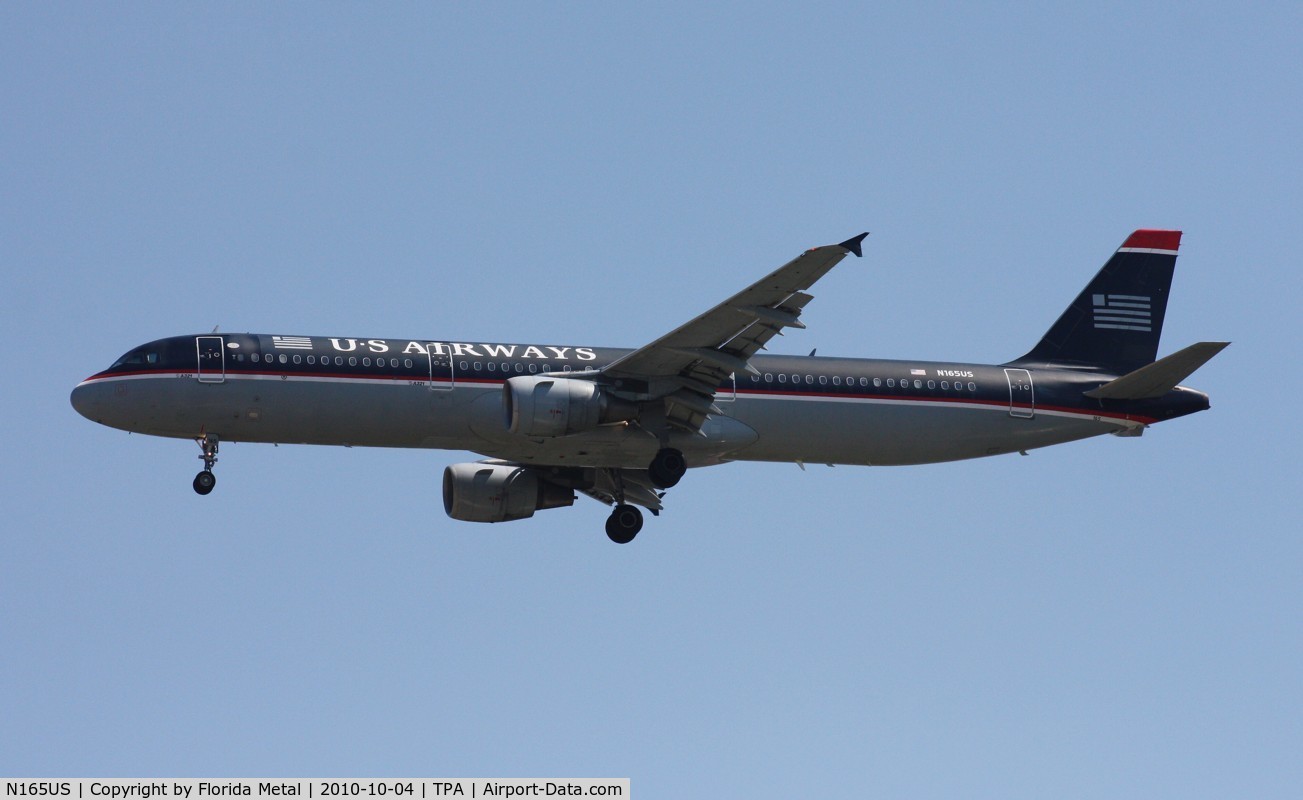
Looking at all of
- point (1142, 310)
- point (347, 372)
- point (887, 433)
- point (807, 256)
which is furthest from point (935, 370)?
point (347, 372)

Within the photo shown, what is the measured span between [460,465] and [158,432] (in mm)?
8244

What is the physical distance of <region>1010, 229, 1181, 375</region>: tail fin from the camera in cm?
4834

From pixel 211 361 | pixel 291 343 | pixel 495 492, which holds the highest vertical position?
pixel 291 343

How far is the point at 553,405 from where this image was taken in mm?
40562

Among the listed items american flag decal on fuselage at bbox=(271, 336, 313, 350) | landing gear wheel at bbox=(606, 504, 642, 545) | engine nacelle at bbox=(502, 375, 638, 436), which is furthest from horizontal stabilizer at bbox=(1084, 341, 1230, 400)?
american flag decal on fuselage at bbox=(271, 336, 313, 350)

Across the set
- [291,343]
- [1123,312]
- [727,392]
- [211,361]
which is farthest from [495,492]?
[1123,312]

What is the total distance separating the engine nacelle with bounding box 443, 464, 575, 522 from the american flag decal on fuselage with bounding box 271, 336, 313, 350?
6.41 m

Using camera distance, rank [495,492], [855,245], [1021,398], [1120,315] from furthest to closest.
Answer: [1120,315] < [495,492] < [1021,398] < [855,245]

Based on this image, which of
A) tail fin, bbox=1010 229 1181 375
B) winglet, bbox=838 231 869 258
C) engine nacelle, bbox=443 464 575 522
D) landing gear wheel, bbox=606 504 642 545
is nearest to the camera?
winglet, bbox=838 231 869 258

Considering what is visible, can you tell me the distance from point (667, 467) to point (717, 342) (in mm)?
3786

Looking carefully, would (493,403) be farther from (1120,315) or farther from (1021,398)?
(1120,315)

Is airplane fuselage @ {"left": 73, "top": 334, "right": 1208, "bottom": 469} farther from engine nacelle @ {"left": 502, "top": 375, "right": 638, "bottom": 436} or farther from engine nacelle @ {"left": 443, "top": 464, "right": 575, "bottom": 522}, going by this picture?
engine nacelle @ {"left": 443, "top": 464, "right": 575, "bottom": 522}

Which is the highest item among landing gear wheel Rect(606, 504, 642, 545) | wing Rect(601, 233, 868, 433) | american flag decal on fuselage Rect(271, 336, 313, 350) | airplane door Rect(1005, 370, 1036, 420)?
american flag decal on fuselage Rect(271, 336, 313, 350)

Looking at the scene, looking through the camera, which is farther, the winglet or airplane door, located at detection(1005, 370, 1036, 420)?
airplane door, located at detection(1005, 370, 1036, 420)
